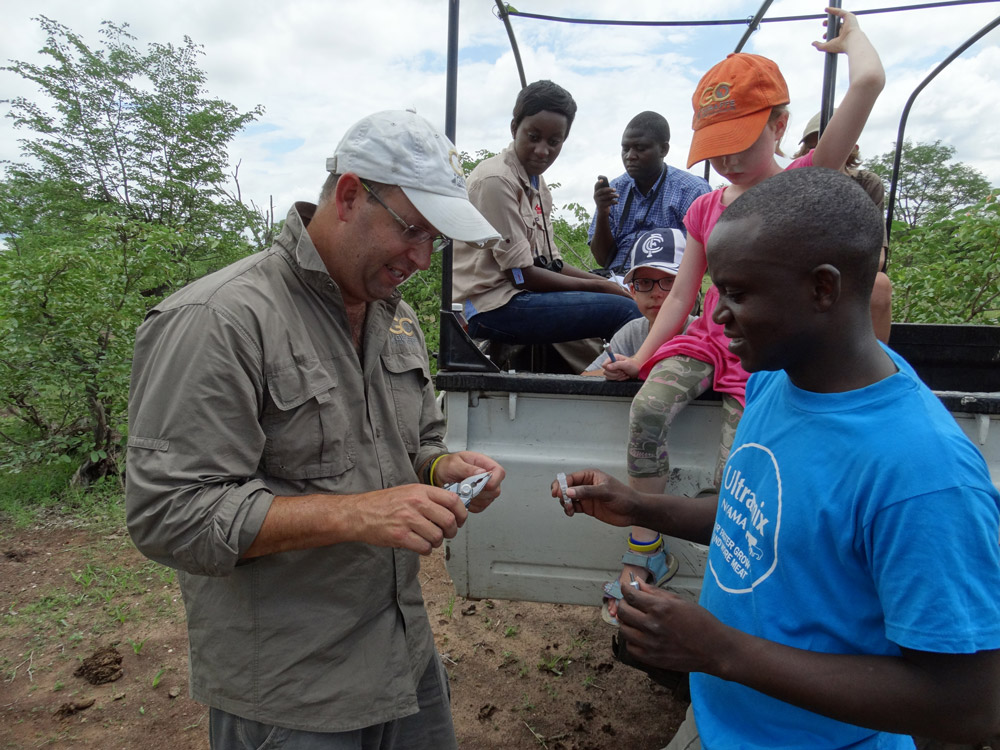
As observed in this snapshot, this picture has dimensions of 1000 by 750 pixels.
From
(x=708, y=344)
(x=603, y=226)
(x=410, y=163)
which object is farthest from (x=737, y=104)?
(x=603, y=226)

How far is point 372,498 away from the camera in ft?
4.53

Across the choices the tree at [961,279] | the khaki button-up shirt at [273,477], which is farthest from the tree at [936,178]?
the khaki button-up shirt at [273,477]

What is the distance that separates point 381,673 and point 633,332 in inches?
70.1

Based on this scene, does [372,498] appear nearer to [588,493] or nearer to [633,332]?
[588,493]

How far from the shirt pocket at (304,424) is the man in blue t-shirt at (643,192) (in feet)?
8.06

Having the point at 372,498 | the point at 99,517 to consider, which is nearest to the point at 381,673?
the point at 372,498

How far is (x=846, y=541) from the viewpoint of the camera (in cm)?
106

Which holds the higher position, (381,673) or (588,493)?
(588,493)

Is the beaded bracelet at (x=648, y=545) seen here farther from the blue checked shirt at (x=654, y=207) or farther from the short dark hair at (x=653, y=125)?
A: the short dark hair at (x=653, y=125)

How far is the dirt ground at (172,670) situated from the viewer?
281 centimetres

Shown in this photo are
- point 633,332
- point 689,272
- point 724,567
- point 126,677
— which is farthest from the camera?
point 126,677

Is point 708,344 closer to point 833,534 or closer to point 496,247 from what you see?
point 496,247

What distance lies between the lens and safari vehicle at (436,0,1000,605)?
2139mm

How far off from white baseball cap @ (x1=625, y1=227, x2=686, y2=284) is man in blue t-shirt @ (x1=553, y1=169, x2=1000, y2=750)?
1.61 m
